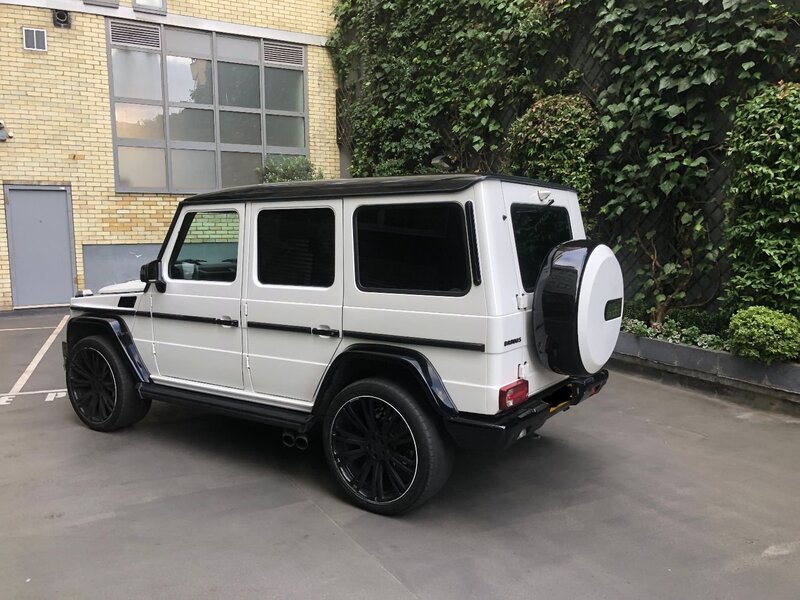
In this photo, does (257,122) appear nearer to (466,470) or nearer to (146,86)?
(146,86)

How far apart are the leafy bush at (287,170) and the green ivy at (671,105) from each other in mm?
6347

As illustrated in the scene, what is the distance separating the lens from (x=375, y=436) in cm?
364

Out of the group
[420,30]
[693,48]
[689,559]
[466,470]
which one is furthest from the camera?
[420,30]

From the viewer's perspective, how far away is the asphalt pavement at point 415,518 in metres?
2.97

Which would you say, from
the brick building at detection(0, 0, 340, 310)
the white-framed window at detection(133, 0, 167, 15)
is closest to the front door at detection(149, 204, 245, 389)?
the brick building at detection(0, 0, 340, 310)

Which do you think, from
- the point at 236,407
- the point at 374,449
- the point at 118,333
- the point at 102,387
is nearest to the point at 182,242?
the point at 118,333

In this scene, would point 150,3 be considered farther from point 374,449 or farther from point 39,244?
point 374,449

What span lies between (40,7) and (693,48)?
34.5 feet

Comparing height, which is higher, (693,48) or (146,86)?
(146,86)

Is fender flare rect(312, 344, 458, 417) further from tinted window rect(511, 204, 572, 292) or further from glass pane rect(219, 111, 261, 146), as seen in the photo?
glass pane rect(219, 111, 261, 146)

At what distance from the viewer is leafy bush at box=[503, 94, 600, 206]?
23.5ft

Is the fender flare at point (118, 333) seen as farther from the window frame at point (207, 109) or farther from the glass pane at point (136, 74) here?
the glass pane at point (136, 74)

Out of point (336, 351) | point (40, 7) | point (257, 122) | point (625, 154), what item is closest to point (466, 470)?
point (336, 351)

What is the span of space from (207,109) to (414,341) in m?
10.1
